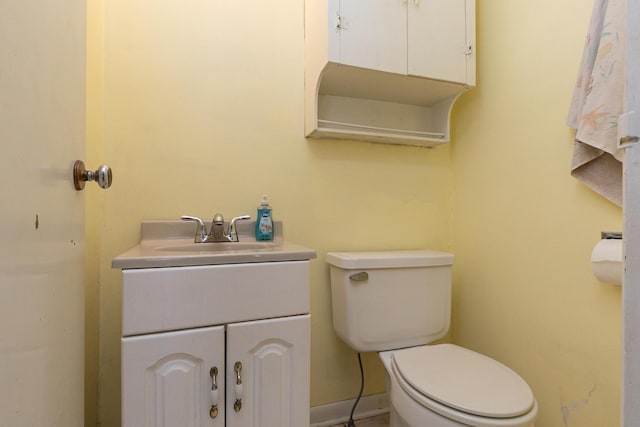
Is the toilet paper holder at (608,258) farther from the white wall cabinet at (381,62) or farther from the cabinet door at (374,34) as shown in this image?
the cabinet door at (374,34)

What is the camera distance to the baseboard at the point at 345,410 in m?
1.33

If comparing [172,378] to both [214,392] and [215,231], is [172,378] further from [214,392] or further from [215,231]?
[215,231]

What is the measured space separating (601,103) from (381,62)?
2.26ft

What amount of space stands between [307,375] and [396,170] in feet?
3.19

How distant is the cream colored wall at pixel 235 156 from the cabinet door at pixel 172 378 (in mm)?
458

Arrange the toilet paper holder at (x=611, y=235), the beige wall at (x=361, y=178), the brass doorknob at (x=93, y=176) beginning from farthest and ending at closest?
1. the beige wall at (x=361, y=178)
2. the toilet paper holder at (x=611, y=235)
3. the brass doorknob at (x=93, y=176)

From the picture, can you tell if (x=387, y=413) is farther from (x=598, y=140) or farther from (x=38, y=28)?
(x=38, y=28)

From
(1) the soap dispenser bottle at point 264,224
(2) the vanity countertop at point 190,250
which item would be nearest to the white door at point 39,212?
(2) the vanity countertop at point 190,250

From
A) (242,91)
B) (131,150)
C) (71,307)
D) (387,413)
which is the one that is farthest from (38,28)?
(387,413)

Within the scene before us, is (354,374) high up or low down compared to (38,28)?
down

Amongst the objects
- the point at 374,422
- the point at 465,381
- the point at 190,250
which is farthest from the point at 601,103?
the point at 374,422

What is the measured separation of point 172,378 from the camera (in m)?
0.77

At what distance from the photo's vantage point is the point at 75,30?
0.66 m

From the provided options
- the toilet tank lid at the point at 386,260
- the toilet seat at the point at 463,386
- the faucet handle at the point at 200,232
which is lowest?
the toilet seat at the point at 463,386
